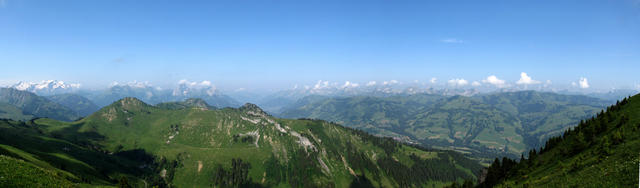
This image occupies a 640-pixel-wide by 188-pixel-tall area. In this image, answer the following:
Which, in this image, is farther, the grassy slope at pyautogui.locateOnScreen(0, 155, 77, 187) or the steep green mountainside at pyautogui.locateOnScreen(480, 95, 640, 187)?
the grassy slope at pyautogui.locateOnScreen(0, 155, 77, 187)

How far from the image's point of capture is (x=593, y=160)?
179 ft

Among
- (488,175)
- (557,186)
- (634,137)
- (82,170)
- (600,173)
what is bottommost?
(82,170)

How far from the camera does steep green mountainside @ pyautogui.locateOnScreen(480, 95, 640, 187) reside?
4053 cm

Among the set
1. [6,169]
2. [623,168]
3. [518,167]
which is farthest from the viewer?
[518,167]

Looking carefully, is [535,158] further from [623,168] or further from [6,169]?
[6,169]

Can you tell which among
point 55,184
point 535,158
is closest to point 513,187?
point 535,158

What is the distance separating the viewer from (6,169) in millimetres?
58312

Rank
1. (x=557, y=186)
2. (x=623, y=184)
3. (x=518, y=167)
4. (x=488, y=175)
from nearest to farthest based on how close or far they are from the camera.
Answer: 1. (x=623, y=184)
2. (x=557, y=186)
3. (x=518, y=167)
4. (x=488, y=175)

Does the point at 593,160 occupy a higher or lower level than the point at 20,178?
higher

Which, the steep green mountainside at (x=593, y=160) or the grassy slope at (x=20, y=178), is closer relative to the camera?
the steep green mountainside at (x=593, y=160)

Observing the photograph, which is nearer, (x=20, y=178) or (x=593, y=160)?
(x=593, y=160)

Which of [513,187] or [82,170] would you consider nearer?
[513,187]

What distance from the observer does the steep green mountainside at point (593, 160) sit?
40.5 m

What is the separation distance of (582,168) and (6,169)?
125 meters
